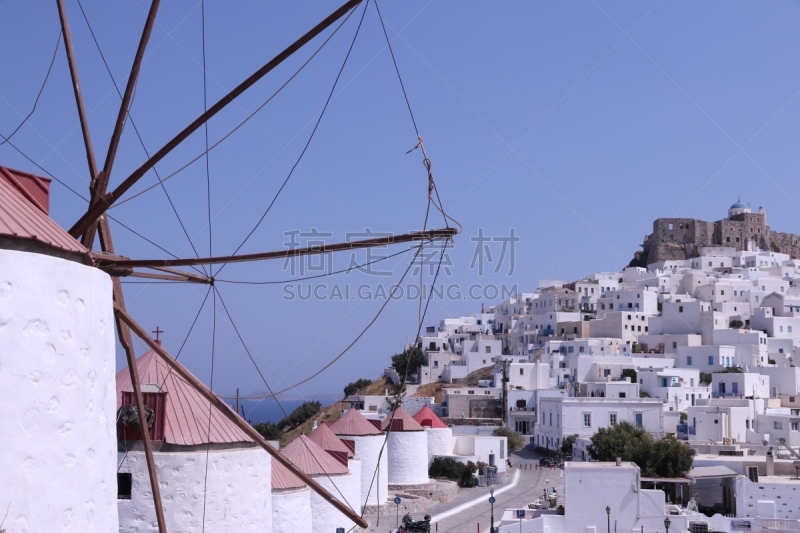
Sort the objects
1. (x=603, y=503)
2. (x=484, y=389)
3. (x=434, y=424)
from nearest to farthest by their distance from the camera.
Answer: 1. (x=603, y=503)
2. (x=434, y=424)
3. (x=484, y=389)

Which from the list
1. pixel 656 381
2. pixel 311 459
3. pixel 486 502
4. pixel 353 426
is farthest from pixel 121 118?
pixel 656 381

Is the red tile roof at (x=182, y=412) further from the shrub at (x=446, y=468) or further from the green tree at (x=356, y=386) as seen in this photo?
the green tree at (x=356, y=386)

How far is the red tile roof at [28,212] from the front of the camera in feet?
20.5

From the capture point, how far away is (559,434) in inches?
1537

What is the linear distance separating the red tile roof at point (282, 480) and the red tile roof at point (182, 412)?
4.24 meters

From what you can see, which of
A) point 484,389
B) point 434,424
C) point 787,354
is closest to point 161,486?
point 434,424

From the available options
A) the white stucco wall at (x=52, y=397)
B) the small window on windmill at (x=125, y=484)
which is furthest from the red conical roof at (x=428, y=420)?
the white stucco wall at (x=52, y=397)

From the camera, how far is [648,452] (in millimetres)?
27578

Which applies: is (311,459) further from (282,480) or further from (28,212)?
(28,212)

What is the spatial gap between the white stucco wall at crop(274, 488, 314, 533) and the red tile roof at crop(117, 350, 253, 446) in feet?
13.6

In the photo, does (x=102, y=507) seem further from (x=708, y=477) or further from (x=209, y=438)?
(x=708, y=477)

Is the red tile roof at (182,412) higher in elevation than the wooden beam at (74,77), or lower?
lower

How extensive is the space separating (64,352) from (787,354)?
53802 millimetres

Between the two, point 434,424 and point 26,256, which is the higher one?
point 26,256
